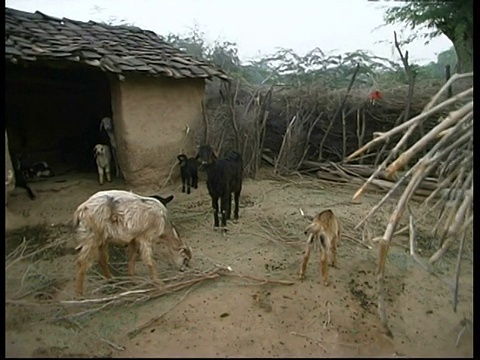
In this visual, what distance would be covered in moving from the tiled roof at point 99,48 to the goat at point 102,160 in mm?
1296

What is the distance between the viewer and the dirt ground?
2094mm

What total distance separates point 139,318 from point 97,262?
1075mm

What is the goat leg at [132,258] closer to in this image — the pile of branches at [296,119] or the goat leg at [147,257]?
the goat leg at [147,257]

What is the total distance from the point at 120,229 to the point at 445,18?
278 centimetres

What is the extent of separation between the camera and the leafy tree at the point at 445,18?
106 inches

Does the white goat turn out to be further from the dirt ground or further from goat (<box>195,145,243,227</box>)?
goat (<box>195,145,243,227</box>)

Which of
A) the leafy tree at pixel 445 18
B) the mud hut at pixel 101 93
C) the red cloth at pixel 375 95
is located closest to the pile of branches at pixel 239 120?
the mud hut at pixel 101 93

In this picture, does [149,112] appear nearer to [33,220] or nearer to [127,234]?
[33,220]

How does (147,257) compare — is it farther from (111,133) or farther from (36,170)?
(111,133)

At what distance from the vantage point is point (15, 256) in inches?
108

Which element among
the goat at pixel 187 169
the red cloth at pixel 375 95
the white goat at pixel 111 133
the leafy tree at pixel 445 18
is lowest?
the goat at pixel 187 169

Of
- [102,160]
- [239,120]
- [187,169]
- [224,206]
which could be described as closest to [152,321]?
[224,206]

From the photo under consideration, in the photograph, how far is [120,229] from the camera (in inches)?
123

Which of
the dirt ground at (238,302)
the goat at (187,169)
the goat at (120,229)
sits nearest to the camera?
the dirt ground at (238,302)
